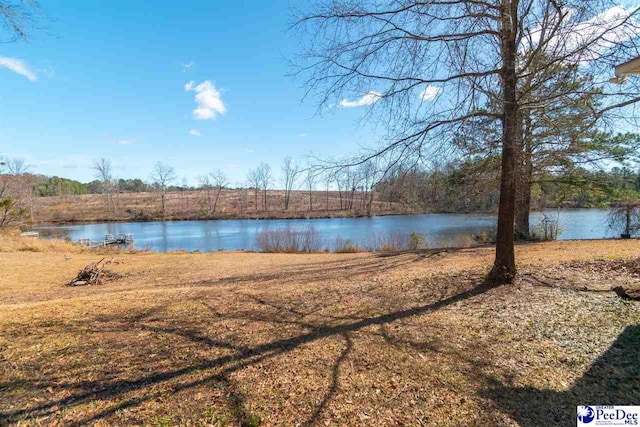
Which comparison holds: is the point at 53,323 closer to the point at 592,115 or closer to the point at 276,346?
the point at 276,346

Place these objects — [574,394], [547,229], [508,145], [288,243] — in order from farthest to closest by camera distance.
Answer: [288,243] → [547,229] → [508,145] → [574,394]

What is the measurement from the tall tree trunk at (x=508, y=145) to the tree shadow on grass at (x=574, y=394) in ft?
6.61

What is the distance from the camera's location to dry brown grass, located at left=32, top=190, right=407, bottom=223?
47.4m

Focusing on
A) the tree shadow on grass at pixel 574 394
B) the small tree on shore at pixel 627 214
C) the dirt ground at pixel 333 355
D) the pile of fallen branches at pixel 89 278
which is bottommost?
the pile of fallen branches at pixel 89 278

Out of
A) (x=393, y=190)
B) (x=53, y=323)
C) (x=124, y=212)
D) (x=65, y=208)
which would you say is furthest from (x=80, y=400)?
(x=65, y=208)

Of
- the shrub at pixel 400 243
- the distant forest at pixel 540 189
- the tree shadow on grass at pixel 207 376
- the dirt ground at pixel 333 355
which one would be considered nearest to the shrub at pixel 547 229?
the distant forest at pixel 540 189

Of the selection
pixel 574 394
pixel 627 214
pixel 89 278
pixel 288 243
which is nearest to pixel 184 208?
pixel 288 243

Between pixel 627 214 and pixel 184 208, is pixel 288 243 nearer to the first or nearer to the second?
pixel 627 214

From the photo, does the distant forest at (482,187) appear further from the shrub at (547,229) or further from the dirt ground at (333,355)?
the dirt ground at (333,355)

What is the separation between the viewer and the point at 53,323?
3928mm

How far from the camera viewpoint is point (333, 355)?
2.98 meters

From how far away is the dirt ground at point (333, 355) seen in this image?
87.9 inches

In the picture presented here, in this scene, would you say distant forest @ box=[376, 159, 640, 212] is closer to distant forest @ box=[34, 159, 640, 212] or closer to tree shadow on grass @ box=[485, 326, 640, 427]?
distant forest @ box=[34, 159, 640, 212]

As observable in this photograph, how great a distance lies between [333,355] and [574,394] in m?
1.92
